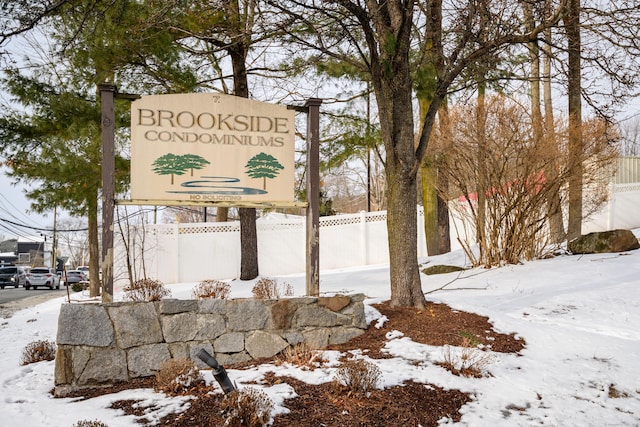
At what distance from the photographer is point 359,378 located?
11.4ft

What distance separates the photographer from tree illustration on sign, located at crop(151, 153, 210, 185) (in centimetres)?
498

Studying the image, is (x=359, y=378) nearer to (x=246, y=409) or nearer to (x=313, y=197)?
(x=246, y=409)

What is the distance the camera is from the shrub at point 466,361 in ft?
12.9

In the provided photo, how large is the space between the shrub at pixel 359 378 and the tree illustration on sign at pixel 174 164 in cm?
262

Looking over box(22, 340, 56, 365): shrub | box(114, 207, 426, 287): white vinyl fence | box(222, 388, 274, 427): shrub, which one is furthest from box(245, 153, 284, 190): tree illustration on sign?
box(114, 207, 426, 287): white vinyl fence

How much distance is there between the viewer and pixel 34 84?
910 cm

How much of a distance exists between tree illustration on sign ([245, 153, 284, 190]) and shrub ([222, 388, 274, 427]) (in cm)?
257

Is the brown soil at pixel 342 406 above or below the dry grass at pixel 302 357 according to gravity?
below

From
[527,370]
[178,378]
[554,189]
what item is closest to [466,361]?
[527,370]

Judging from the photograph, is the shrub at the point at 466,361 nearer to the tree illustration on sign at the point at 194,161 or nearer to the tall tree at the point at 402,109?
the tall tree at the point at 402,109

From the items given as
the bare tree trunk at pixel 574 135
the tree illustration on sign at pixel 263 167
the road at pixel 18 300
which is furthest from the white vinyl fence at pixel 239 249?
the tree illustration on sign at pixel 263 167

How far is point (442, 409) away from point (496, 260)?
5.57 m

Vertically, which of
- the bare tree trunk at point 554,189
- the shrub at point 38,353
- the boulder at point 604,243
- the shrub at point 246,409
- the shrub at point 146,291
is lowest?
the shrub at point 38,353

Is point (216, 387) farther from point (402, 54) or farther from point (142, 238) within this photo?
point (142, 238)
